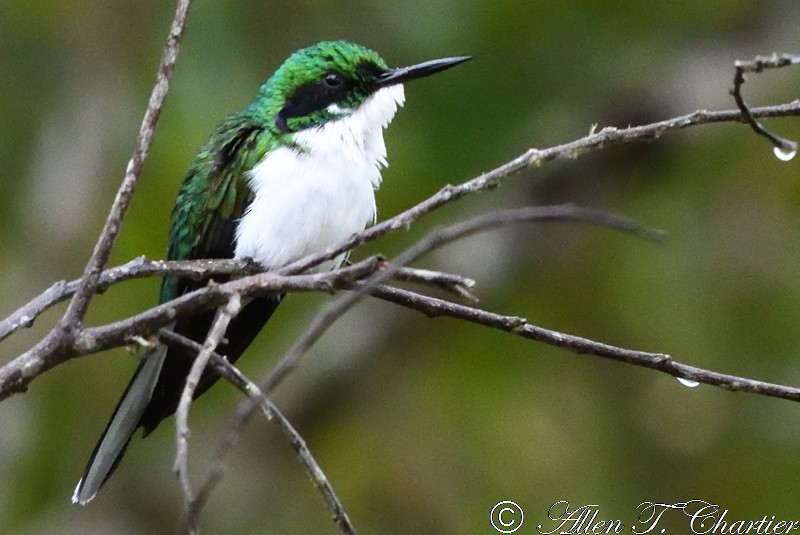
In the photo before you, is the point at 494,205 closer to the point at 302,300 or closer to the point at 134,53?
the point at 302,300

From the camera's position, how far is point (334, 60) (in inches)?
192

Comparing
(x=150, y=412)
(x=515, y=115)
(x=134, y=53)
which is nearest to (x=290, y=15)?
(x=134, y=53)

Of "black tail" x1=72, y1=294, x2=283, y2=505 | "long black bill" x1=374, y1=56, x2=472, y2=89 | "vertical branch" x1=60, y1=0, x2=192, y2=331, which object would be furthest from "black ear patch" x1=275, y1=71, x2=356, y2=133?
"vertical branch" x1=60, y1=0, x2=192, y2=331

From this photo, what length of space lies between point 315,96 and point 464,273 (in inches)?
122

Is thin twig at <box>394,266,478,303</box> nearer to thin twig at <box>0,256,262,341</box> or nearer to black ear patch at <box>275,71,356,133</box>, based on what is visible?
thin twig at <box>0,256,262,341</box>

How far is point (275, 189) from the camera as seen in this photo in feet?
14.4

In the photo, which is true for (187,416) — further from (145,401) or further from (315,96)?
(315,96)

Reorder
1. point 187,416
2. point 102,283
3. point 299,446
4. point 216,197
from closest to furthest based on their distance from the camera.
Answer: point 187,416, point 299,446, point 102,283, point 216,197

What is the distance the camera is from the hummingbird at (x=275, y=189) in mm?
4312

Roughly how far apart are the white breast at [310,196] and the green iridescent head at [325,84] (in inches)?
4.1

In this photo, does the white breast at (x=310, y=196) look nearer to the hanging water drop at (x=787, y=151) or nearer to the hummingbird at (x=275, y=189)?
the hummingbird at (x=275, y=189)

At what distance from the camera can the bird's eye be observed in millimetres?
4840

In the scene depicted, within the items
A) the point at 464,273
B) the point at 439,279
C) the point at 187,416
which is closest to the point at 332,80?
the point at 439,279

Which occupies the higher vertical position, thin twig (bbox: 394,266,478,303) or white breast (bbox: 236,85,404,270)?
white breast (bbox: 236,85,404,270)
